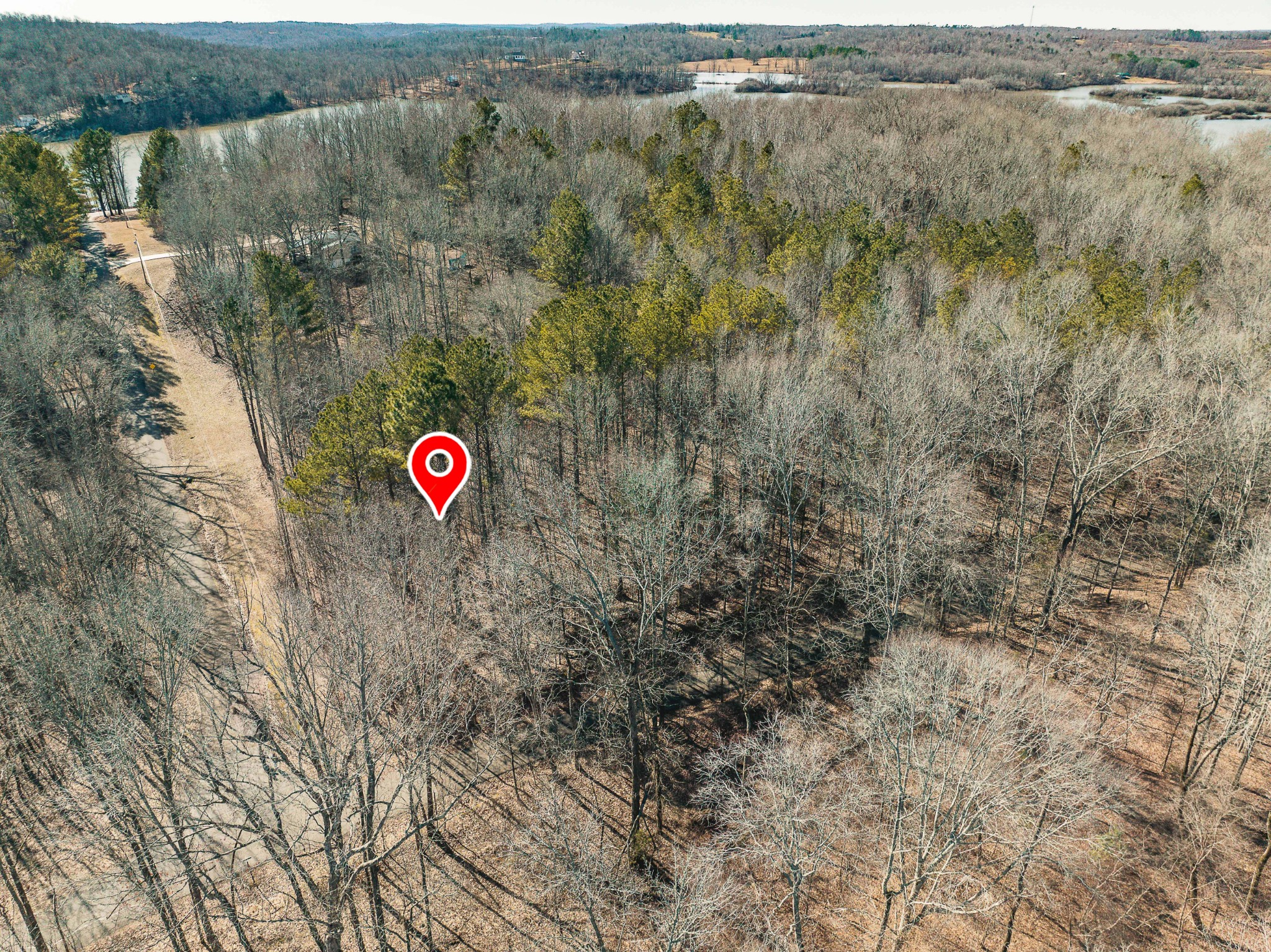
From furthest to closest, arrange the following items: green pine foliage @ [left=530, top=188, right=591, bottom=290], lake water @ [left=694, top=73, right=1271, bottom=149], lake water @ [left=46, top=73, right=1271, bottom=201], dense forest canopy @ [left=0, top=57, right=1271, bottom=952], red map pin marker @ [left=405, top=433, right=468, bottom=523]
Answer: lake water @ [left=46, top=73, right=1271, bottom=201] → lake water @ [left=694, top=73, right=1271, bottom=149] → green pine foliage @ [left=530, top=188, right=591, bottom=290] → red map pin marker @ [left=405, top=433, right=468, bottom=523] → dense forest canopy @ [left=0, top=57, right=1271, bottom=952]

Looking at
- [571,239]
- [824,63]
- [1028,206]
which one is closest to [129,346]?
[571,239]

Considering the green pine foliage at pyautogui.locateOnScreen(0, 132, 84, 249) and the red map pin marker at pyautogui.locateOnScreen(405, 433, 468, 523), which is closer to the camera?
the red map pin marker at pyautogui.locateOnScreen(405, 433, 468, 523)

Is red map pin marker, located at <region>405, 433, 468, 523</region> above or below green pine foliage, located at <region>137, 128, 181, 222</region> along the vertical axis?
below

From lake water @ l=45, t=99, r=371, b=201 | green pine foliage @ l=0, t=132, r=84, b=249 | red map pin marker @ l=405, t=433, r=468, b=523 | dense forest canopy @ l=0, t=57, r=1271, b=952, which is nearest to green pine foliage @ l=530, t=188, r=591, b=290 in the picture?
dense forest canopy @ l=0, t=57, r=1271, b=952

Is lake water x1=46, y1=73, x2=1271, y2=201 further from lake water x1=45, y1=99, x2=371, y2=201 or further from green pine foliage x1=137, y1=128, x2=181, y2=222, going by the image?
green pine foliage x1=137, y1=128, x2=181, y2=222

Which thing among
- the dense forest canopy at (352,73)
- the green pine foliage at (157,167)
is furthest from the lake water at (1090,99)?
the green pine foliage at (157,167)

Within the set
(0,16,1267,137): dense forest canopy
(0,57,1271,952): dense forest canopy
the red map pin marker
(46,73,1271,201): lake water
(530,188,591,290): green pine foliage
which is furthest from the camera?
(0,16,1267,137): dense forest canopy

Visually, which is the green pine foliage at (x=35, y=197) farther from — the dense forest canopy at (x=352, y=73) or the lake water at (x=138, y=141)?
the dense forest canopy at (x=352, y=73)
